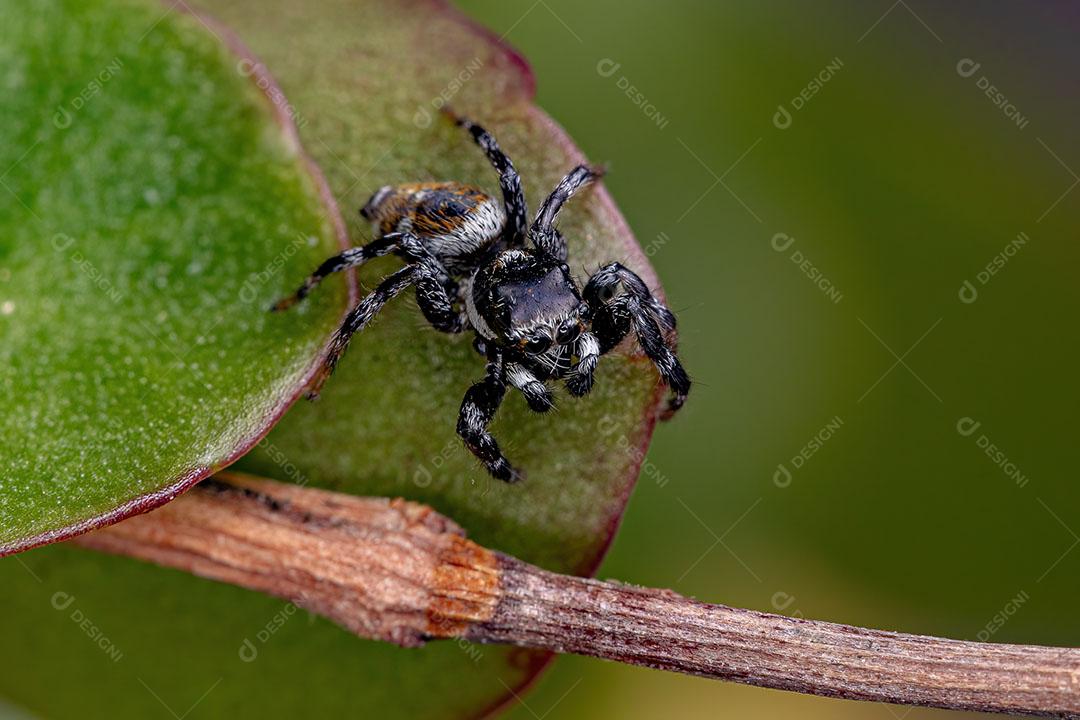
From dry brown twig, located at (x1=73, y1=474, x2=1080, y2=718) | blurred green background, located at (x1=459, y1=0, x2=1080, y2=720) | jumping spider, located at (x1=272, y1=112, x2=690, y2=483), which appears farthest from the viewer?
blurred green background, located at (x1=459, y1=0, x2=1080, y2=720)

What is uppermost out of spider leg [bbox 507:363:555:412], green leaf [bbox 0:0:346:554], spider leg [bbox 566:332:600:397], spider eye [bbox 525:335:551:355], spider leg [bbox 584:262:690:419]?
spider leg [bbox 584:262:690:419]

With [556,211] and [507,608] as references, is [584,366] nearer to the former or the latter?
[556,211]

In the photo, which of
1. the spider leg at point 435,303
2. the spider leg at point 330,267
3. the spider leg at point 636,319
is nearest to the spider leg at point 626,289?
the spider leg at point 636,319

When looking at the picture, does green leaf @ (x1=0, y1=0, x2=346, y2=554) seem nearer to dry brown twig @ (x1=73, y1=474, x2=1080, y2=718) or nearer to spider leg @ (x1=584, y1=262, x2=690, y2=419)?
dry brown twig @ (x1=73, y1=474, x2=1080, y2=718)

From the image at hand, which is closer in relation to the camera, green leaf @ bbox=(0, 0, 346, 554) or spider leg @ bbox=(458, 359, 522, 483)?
green leaf @ bbox=(0, 0, 346, 554)

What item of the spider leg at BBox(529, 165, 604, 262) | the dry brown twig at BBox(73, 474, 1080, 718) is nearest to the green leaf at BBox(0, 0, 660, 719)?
the spider leg at BBox(529, 165, 604, 262)

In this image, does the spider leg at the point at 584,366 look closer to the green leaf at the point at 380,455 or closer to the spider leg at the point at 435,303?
the green leaf at the point at 380,455

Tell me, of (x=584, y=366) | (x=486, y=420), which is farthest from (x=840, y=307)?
(x=486, y=420)
